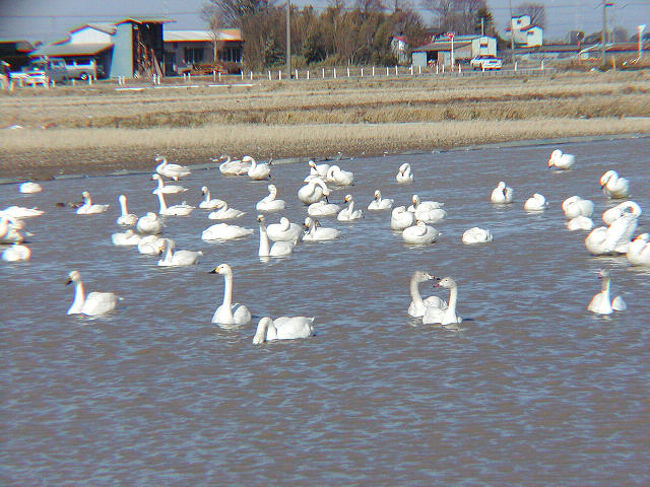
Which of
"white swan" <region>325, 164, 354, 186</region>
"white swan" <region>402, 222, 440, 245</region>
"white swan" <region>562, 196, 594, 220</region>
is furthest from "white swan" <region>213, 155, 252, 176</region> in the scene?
"white swan" <region>402, 222, 440, 245</region>

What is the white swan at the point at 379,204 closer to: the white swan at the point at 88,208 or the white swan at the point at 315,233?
the white swan at the point at 315,233

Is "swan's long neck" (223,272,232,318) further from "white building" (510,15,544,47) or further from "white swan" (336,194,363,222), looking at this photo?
"white building" (510,15,544,47)

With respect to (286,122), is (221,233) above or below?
below

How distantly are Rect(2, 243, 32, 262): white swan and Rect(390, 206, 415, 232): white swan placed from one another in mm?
5723

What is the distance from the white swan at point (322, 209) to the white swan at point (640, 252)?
676 cm

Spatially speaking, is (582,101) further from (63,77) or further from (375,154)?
(63,77)

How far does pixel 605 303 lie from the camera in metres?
11.3

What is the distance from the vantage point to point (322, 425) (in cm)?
830

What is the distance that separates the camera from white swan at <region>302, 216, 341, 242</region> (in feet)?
54.3

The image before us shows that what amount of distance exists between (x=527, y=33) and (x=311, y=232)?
12909 cm

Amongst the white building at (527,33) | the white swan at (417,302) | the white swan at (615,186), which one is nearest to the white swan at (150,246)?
the white swan at (417,302)

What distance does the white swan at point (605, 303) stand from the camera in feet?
37.1

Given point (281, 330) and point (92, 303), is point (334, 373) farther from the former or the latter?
point (92, 303)

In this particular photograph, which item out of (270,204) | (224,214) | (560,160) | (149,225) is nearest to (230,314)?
(149,225)
